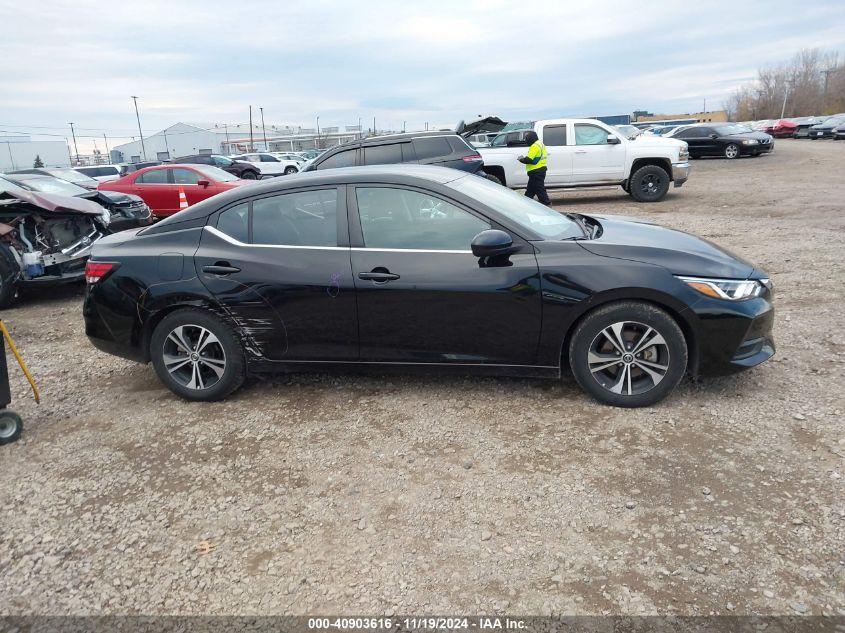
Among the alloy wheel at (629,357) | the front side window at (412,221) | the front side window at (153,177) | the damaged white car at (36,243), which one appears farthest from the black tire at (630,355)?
the front side window at (153,177)

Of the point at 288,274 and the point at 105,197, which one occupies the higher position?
the point at 105,197

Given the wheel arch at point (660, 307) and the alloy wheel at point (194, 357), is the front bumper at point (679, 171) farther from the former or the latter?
the alloy wheel at point (194, 357)

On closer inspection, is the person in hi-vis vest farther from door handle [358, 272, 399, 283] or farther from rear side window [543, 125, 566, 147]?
door handle [358, 272, 399, 283]

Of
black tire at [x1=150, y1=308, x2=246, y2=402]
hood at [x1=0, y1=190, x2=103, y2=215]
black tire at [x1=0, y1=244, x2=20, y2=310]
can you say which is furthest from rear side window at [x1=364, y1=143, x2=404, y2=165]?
black tire at [x1=150, y1=308, x2=246, y2=402]

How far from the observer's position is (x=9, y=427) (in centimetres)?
370

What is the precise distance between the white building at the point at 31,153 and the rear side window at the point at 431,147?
64.4 metres

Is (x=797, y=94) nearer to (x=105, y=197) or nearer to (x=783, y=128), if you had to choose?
(x=783, y=128)

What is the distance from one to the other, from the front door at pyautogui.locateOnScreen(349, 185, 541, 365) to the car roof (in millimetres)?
101

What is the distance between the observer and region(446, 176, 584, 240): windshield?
381 centimetres

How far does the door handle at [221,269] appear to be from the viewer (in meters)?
3.86

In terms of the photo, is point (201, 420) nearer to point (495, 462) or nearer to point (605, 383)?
point (495, 462)

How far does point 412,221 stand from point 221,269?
1306 mm

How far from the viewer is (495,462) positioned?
3168 millimetres

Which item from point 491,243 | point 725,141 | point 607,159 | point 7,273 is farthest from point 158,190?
point 725,141
